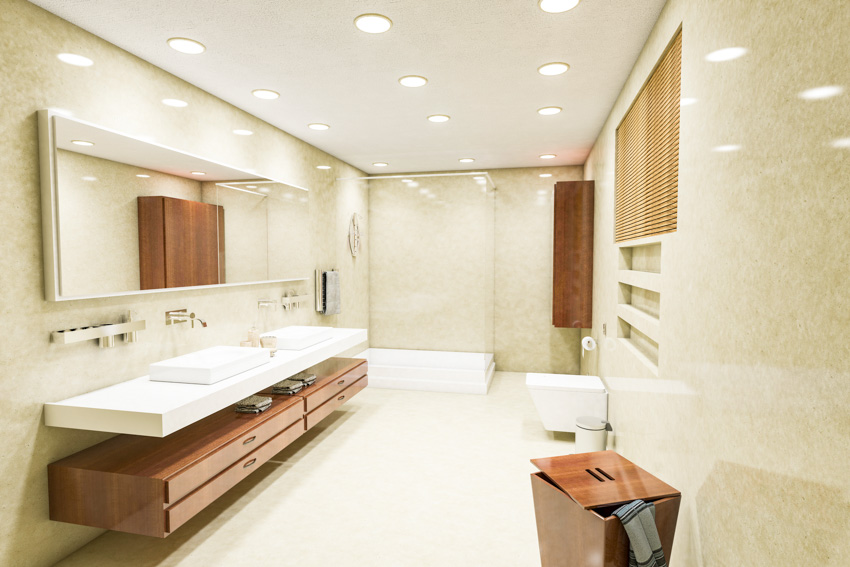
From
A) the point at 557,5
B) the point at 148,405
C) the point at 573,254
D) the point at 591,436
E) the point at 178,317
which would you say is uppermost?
the point at 557,5

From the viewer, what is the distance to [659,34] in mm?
2158

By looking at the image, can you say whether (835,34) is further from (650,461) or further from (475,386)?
(475,386)

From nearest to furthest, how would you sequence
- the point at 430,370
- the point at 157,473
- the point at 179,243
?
the point at 157,473 < the point at 179,243 < the point at 430,370

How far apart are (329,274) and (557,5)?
3314 millimetres

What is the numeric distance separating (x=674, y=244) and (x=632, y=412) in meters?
1.18

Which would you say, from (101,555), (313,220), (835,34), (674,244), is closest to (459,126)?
(313,220)

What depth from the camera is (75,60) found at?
2.24 metres

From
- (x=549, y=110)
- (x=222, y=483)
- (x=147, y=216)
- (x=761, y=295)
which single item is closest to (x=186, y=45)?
(x=147, y=216)

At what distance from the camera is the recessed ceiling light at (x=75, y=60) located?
2.18m

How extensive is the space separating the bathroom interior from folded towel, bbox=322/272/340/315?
41 mm

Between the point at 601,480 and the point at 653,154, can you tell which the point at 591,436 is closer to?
the point at 601,480

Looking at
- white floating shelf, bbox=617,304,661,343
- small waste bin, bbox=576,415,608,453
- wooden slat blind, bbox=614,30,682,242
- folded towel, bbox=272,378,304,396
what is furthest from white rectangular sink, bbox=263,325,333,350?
wooden slat blind, bbox=614,30,682,242

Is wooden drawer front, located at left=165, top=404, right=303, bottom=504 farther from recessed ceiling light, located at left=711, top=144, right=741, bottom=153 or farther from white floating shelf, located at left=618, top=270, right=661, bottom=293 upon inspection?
recessed ceiling light, located at left=711, top=144, right=741, bottom=153

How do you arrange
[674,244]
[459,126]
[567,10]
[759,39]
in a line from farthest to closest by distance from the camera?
[459,126] → [567,10] → [674,244] → [759,39]
